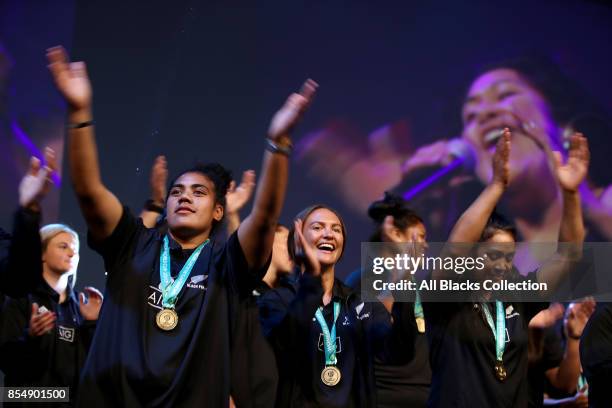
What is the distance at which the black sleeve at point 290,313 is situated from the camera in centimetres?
272

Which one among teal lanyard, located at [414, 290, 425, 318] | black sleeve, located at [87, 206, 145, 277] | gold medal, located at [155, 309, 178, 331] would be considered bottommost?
gold medal, located at [155, 309, 178, 331]

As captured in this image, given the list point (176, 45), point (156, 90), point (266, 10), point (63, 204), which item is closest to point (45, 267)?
point (63, 204)

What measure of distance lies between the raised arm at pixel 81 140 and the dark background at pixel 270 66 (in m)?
2.97

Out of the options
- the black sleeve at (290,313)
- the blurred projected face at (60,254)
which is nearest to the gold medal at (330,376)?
the black sleeve at (290,313)

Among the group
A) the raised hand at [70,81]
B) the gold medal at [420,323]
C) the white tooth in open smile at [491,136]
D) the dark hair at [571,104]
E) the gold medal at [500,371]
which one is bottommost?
the gold medal at [500,371]

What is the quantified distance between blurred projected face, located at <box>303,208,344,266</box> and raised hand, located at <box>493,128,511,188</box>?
2.62 ft

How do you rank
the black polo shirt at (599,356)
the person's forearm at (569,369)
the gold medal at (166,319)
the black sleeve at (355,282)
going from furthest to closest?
the person's forearm at (569,369) → the black sleeve at (355,282) → the black polo shirt at (599,356) → the gold medal at (166,319)

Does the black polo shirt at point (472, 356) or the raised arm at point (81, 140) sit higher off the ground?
the raised arm at point (81, 140)

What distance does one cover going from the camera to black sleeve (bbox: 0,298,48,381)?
3.73 metres

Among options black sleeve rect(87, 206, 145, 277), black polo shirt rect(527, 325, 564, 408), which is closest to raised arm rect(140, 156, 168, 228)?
black sleeve rect(87, 206, 145, 277)

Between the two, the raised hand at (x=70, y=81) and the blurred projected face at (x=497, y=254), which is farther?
the blurred projected face at (x=497, y=254)

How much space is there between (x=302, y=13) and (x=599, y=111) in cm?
319

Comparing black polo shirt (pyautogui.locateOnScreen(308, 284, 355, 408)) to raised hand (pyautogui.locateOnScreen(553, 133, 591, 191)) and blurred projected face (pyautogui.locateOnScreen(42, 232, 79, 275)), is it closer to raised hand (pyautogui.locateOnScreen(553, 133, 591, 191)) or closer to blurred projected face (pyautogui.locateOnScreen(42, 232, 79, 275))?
raised hand (pyautogui.locateOnScreen(553, 133, 591, 191))

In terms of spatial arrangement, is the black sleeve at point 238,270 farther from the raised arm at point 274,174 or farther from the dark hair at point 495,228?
the dark hair at point 495,228
